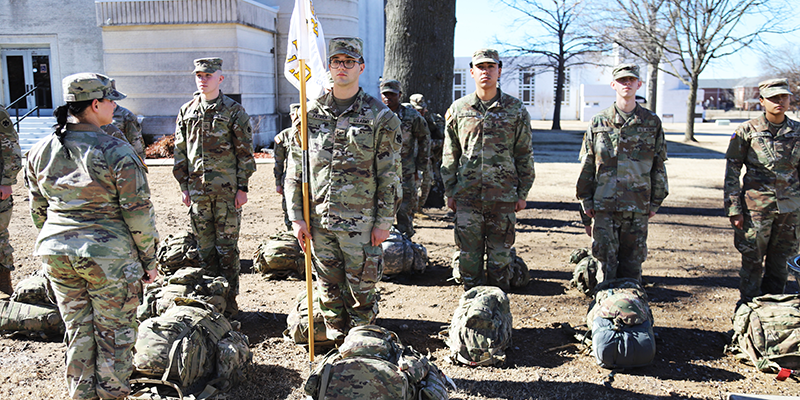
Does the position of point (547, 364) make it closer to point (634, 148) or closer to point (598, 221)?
point (598, 221)

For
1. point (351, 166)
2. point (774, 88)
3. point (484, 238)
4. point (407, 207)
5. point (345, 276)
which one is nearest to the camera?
point (351, 166)

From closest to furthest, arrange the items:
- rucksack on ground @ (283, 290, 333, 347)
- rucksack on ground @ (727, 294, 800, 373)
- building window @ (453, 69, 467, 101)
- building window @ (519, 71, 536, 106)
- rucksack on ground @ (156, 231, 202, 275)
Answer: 1. rucksack on ground @ (727, 294, 800, 373)
2. rucksack on ground @ (283, 290, 333, 347)
3. rucksack on ground @ (156, 231, 202, 275)
4. building window @ (519, 71, 536, 106)
5. building window @ (453, 69, 467, 101)

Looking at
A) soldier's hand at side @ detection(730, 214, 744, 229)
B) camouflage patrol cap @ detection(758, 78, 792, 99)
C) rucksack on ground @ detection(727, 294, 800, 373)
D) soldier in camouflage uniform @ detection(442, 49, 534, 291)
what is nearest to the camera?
rucksack on ground @ detection(727, 294, 800, 373)

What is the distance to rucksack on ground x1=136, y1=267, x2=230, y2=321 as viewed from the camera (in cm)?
485

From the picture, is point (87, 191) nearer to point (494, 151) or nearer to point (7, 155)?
point (7, 155)

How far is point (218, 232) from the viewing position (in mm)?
5641

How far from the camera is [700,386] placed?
4.31 metres

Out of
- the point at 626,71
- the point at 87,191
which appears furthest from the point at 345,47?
the point at 626,71

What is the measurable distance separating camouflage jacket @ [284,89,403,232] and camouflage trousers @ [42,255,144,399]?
1.29 meters

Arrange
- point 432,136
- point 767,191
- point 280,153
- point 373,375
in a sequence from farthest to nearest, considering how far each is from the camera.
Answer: point 432,136
point 280,153
point 767,191
point 373,375

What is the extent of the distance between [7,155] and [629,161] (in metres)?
5.99

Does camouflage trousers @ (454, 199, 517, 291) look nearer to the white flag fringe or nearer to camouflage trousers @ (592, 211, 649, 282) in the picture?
camouflage trousers @ (592, 211, 649, 282)

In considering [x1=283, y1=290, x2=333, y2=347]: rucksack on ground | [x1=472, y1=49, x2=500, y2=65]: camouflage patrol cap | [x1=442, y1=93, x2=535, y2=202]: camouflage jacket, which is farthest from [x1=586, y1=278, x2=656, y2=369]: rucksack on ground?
[x1=472, y1=49, x2=500, y2=65]: camouflage patrol cap

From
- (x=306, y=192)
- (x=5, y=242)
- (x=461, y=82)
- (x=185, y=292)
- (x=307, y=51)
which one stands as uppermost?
Answer: (x=461, y=82)
